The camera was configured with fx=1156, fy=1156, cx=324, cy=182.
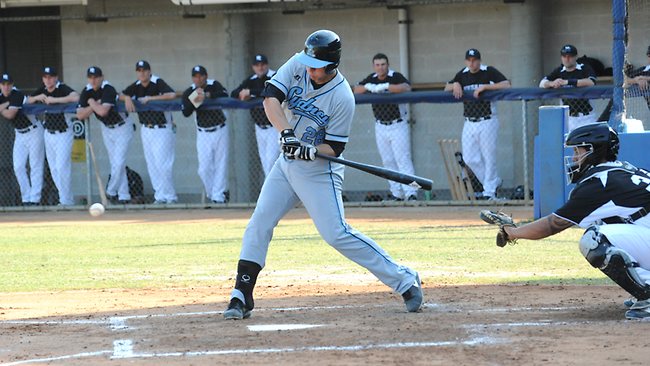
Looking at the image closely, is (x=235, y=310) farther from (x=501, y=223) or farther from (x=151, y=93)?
(x=151, y=93)

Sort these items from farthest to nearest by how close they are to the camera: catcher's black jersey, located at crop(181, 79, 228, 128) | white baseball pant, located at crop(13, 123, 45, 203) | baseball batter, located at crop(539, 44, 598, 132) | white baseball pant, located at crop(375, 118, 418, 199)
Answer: white baseball pant, located at crop(13, 123, 45, 203) → catcher's black jersey, located at crop(181, 79, 228, 128) → white baseball pant, located at crop(375, 118, 418, 199) → baseball batter, located at crop(539, 44, 598, 132)

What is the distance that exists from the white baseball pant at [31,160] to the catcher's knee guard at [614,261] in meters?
12.6

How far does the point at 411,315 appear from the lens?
720cm

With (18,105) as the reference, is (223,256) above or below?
below

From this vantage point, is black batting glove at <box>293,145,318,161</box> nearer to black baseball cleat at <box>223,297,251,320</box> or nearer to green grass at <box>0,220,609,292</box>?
black baseball cleat at <box>223,297,251,320</box>

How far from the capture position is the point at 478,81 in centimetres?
1573

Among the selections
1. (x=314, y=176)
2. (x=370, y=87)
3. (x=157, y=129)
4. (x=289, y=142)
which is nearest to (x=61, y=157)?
(x=157, y=129)

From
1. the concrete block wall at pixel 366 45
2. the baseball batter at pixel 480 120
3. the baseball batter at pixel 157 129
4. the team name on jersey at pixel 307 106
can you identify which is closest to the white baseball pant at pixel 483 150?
the baseball batter at pixel 480 120

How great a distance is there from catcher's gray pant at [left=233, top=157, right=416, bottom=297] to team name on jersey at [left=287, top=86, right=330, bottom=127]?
0.27 m

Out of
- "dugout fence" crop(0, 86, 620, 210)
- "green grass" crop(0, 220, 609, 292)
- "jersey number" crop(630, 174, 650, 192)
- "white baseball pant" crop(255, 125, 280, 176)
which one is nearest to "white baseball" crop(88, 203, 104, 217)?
"dugout fence" crop(0, 86, 620, 210)

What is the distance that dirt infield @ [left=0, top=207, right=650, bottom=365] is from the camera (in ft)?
19.3

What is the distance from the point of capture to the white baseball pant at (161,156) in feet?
56.4

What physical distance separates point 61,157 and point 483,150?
20.9ft

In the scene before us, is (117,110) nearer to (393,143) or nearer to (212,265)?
(393,143)
